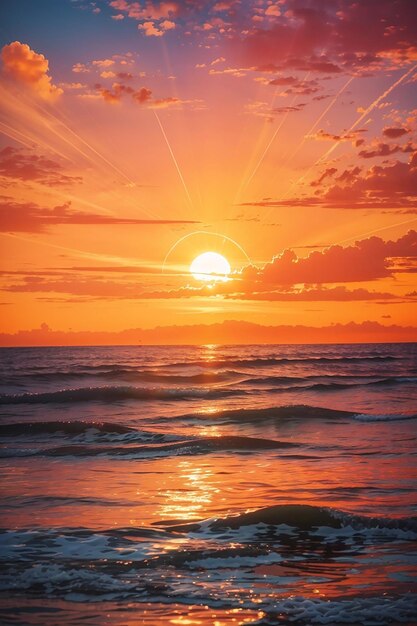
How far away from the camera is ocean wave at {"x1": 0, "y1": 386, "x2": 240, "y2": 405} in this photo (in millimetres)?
40469

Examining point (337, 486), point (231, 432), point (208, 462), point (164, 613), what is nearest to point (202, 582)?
point (164, 613)

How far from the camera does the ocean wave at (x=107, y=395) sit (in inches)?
1593

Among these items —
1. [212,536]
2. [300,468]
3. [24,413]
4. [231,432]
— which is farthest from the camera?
[24,413]

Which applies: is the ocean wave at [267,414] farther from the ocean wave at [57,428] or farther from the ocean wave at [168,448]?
the ocean wave at [168,448]

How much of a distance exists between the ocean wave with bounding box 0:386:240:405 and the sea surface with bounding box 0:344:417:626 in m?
13.3

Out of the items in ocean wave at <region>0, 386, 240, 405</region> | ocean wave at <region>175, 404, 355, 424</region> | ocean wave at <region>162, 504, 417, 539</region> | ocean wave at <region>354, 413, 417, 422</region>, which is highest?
ocean wave at <region>162, 504, 417, 539</region>

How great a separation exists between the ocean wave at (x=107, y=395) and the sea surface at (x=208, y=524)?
43.6ft

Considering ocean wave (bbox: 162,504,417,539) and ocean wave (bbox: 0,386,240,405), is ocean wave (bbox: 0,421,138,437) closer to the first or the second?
ocean wave (bbox: 0,386,240,405)

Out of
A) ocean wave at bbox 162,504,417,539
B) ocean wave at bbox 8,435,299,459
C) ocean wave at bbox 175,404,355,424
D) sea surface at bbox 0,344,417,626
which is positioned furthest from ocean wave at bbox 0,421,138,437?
ocean wave at bbox 162,504,417,539

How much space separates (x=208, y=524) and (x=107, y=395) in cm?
3263

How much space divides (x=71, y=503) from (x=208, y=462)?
603 cm

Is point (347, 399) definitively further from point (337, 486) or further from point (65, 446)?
point (337, 486)

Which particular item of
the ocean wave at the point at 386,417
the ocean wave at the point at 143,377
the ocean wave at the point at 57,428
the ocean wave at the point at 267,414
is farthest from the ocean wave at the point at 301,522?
the ocean wave at the point at 143,377

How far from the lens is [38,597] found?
818 cm
